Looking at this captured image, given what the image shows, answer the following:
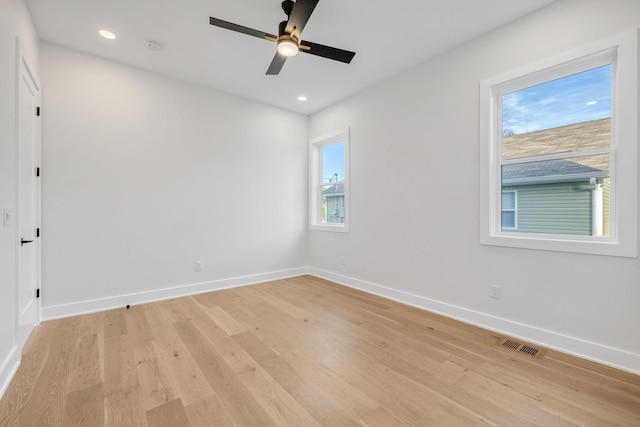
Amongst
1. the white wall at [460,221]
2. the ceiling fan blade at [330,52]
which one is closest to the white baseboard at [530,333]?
the white wall at [460,221]

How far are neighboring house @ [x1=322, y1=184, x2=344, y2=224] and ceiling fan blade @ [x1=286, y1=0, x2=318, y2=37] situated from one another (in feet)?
8.94

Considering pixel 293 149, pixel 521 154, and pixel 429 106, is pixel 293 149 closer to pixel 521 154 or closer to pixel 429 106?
pixel 429 106

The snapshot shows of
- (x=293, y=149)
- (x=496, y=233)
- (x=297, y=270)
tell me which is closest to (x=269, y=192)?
(x=293, y=149)

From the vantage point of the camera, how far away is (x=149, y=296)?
3.56 metres

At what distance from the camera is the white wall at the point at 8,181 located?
1.87 m

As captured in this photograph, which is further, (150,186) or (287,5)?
(150,186)

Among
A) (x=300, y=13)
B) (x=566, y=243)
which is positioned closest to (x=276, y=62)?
(x=300, y=13)

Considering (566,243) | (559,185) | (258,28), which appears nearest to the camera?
(566,243)

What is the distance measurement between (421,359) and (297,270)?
3013mm

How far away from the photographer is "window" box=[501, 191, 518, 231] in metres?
2.70

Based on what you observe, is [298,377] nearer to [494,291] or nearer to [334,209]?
[494,291]

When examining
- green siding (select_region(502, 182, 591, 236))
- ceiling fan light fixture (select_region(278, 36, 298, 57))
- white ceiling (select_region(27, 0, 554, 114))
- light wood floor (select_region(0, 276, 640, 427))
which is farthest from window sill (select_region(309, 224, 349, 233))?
ceiling fan light fixture (select_region(278, 36, 298, 57))

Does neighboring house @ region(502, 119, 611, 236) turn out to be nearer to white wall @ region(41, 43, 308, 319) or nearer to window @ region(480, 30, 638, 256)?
window @ region(480, 30, 638, 256)

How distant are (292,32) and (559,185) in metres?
2.58
